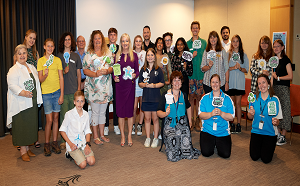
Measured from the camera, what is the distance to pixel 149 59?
4.19 m

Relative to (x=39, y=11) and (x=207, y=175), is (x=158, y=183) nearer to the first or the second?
(x=207, y=175)

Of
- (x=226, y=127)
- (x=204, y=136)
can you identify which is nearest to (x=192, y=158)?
(x=204, y=136)

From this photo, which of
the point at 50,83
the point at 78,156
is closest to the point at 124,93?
the point at 50,83

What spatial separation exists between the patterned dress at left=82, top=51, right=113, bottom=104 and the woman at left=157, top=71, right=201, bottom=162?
1.06 metres

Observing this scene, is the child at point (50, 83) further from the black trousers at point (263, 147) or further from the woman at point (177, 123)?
the black trousers at point (263, 147)

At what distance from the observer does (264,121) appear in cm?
371

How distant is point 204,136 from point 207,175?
31.2 inches

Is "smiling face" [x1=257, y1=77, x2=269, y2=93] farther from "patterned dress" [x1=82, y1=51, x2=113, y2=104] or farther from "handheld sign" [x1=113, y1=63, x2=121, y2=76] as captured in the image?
"patterned dress" [x1=82, y1=51, x2=113, y2=104]

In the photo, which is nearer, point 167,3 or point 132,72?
point 132,72

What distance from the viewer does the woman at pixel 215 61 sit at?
186 inches

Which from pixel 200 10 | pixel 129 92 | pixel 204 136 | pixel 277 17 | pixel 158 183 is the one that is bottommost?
pixel 158 183

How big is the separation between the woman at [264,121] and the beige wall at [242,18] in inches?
108

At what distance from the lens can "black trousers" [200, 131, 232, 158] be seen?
146 inches

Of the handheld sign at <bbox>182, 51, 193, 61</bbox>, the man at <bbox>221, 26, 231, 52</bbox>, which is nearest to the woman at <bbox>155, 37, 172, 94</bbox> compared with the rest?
the handheld sign at <bbox>182, 51, 193, 61</bbox>
